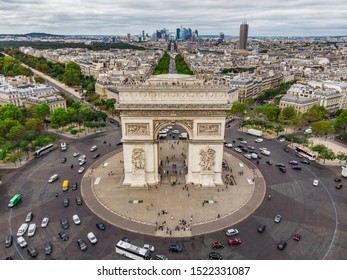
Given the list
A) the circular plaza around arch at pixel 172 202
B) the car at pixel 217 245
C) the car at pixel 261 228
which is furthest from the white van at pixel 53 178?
the car at pixel 261 228

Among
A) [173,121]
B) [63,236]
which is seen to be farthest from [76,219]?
[173,121]

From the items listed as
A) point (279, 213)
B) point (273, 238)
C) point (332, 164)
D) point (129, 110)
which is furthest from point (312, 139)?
point (129, 110)

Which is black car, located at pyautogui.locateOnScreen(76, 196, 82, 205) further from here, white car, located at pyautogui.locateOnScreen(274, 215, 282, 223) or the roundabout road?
white car, located at pyautogui.locateOnScreen(274, 215, 282, 223)

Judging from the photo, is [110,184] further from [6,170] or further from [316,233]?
[316,233]

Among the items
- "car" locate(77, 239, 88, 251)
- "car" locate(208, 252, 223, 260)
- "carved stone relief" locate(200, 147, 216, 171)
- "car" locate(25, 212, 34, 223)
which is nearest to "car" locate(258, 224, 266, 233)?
"car" locate(208, 252, 223, 260)

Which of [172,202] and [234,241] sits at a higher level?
[234,241]

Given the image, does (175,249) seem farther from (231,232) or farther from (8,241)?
(8,241)
